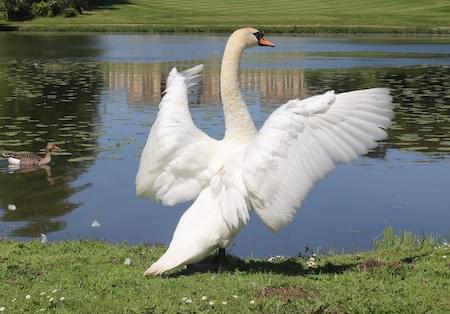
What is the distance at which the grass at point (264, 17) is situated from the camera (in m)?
79.5

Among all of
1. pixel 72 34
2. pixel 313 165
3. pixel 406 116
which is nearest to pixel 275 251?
pixel 313 165

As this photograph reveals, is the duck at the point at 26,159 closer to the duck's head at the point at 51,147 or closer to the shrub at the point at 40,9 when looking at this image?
Result: the duck's head at the point at 51,147

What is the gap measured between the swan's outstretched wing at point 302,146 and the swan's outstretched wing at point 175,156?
75cm

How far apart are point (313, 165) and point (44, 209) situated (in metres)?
7.76

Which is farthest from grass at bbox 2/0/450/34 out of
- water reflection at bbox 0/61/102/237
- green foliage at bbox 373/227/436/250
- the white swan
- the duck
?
the white swan

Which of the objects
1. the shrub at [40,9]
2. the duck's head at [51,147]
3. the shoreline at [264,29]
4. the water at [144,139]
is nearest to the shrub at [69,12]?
the shrub at [40,9]

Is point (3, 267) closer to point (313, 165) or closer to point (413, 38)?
point (313, 165)

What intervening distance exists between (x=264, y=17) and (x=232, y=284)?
88.7 metres

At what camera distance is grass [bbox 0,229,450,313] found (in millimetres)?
6676

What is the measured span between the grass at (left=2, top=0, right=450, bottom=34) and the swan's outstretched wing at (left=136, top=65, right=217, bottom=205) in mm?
69683

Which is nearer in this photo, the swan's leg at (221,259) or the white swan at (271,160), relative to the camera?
the white swan at (271,160)

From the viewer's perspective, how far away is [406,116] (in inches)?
968

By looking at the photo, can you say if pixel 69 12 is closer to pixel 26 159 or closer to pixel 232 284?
pixel 26 159

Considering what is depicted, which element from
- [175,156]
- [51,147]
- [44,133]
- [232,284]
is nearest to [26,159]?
[51,147]
